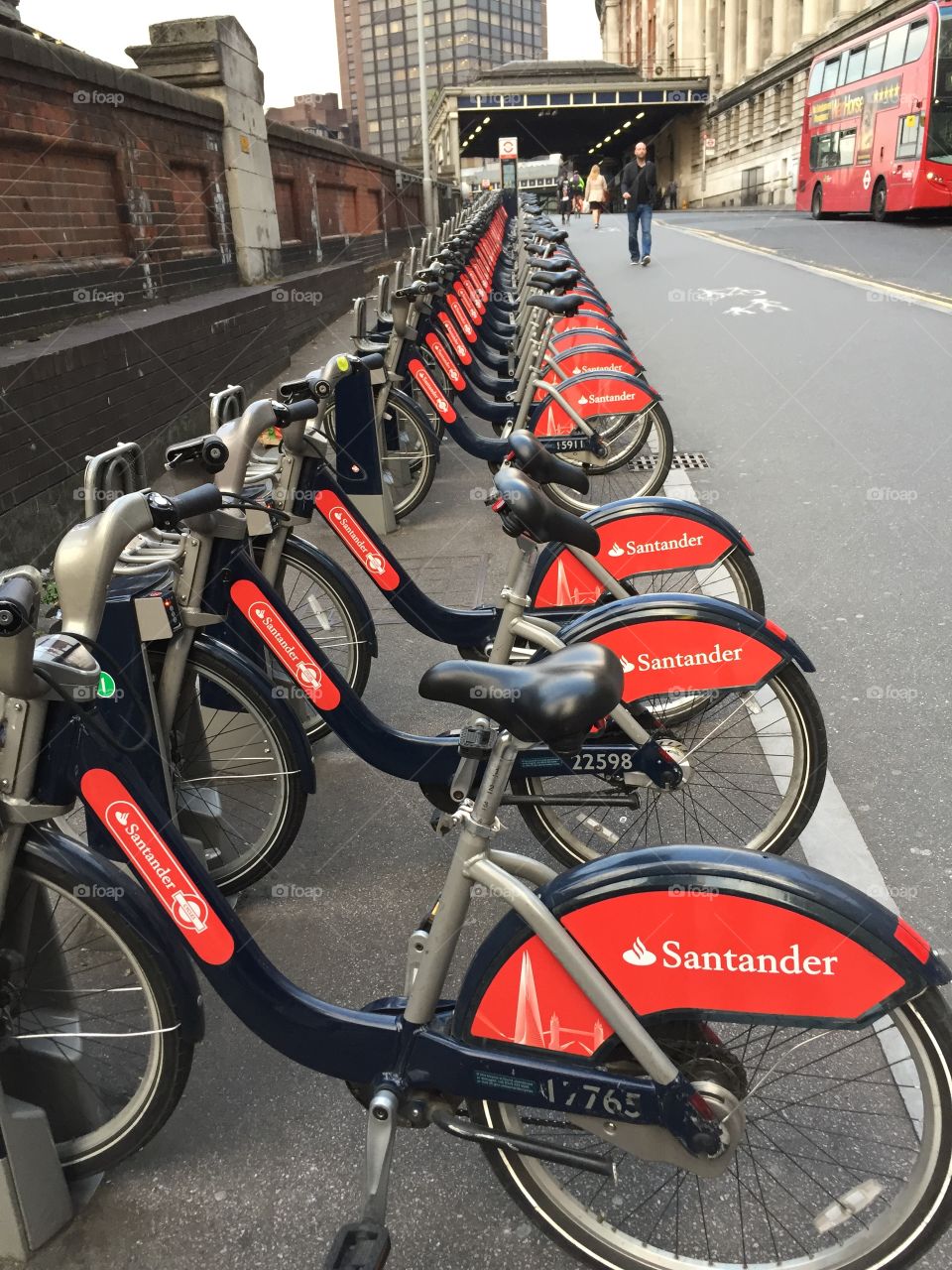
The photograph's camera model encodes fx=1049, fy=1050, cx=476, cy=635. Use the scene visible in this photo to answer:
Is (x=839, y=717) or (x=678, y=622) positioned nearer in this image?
(x=678, y=622)

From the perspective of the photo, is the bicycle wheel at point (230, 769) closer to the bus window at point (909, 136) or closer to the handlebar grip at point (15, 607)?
the handlebar grip at point (15, 607)

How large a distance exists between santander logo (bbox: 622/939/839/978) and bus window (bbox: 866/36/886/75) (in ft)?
86.4

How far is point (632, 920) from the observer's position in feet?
5.53

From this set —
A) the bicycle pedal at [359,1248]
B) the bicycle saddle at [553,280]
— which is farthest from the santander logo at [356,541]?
the bicycle saddle at [553,280]

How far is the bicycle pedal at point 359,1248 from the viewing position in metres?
1.77

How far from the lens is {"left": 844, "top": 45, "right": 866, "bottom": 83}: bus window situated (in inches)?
950

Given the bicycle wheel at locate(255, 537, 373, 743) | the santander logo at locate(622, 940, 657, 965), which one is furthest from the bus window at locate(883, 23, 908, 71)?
the santander logo at locate(622, 940, 657, 965)

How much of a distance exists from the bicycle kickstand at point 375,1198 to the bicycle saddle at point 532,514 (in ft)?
4.38

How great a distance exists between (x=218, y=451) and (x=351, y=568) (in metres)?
3.56

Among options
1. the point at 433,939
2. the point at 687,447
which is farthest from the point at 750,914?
the point at 687,447

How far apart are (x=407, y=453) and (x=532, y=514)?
158 inches

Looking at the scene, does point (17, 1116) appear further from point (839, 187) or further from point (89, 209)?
point (839, 187)

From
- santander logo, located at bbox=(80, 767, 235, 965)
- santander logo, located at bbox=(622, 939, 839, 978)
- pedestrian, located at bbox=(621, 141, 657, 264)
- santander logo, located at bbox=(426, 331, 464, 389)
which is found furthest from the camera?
pedestrian, located at bbox=(621, 141, 657, 264)

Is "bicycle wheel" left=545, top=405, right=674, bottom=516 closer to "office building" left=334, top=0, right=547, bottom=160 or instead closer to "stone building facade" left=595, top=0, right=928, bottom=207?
"stone building facade" left=595, top=0, right=928, bottom=207
